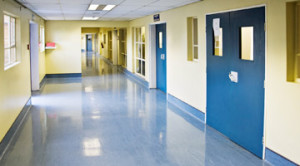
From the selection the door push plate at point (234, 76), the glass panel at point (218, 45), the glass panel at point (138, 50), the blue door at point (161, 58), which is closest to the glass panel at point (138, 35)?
the glass panel at point (138, 50)

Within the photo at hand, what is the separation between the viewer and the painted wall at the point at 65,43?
44.9 feet

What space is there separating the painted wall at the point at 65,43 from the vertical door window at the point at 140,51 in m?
1.50

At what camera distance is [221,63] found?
18.7 feet

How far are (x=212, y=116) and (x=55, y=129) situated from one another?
2.85 m

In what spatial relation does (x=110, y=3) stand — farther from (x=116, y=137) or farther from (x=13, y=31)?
(x=116, y=137)

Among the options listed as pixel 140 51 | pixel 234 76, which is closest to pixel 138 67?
pixel 140 51

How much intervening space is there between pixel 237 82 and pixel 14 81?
13.1ft

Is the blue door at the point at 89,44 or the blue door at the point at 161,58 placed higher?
the blue door at the point at 89,44

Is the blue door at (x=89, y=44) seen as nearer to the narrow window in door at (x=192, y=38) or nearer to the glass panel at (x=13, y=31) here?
the glass panel at (x=13, y=31)

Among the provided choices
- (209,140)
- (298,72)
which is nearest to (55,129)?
(209,140)

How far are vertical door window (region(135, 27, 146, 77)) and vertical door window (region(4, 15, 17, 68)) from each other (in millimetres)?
5703

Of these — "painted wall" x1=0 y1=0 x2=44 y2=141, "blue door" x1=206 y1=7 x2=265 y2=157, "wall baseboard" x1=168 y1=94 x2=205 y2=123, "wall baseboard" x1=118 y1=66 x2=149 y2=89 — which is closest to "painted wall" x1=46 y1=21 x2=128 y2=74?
"wall baseboard" x1=118 y1=66 x2=149 y2=89

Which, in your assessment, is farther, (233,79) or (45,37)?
(45,37)

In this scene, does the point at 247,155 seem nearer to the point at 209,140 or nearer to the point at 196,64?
the point at 209,140
